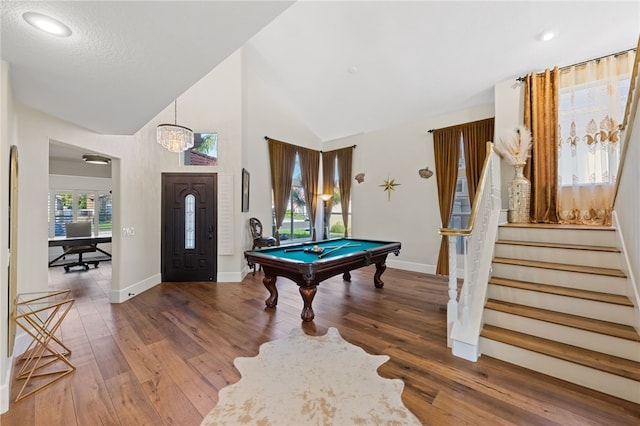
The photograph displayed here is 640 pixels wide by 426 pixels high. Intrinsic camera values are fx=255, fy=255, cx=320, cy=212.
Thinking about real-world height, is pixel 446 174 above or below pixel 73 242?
above

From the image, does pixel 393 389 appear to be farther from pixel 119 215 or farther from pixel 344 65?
pixel 344 65

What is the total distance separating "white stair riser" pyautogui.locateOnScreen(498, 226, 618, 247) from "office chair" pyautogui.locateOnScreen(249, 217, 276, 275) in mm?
3891

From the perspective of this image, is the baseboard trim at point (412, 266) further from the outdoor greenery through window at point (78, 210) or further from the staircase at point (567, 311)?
the outdoor greenery through window at point (78, 210)

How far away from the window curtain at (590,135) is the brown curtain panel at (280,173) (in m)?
5.10

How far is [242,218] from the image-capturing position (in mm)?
5113

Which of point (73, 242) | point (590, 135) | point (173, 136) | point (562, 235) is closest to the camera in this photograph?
point (562, 235)

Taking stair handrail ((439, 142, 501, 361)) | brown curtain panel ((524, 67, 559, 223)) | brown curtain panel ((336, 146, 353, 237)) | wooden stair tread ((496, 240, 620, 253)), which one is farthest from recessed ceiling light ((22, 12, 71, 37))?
brown curtain panel ((336, 146, 353, 237))

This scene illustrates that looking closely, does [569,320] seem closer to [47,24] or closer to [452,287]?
[452,287]

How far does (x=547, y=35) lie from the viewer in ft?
10.8

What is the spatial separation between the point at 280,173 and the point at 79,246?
495cm

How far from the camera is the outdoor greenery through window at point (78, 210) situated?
641 cm

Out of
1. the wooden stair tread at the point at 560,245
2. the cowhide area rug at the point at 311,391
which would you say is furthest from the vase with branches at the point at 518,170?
the cowhide area rug at the point at 311,391

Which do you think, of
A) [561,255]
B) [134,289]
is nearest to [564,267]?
[561,255]

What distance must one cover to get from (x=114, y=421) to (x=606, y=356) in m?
3.49
